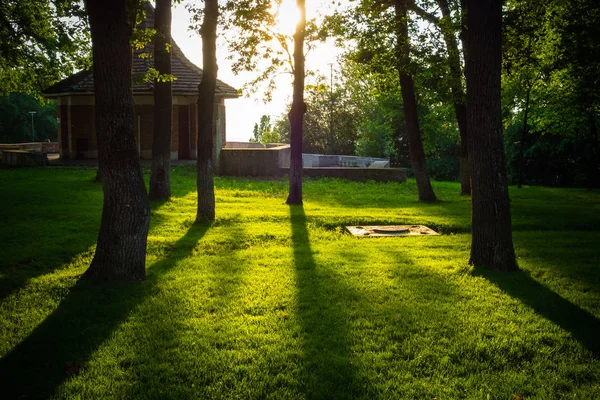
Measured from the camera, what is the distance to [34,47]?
1961 cm

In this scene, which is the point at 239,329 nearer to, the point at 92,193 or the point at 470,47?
the point at 470,47

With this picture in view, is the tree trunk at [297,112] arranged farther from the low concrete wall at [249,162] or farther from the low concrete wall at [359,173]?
the low concrete wall at [359,173]

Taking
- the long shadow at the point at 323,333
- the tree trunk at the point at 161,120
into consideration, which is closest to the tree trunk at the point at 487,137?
the long shadow at the point at 323,333

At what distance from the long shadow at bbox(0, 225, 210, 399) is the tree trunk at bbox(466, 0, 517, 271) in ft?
16.2

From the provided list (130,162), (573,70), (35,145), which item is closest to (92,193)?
(130,162)

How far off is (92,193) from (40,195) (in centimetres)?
142

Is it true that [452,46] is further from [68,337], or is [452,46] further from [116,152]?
[68,337]

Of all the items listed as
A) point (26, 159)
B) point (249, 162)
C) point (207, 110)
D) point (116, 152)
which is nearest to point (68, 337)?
point (116, 152)

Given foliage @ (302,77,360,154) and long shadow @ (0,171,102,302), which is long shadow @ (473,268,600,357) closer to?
long shadow @ (0,171,102,302)

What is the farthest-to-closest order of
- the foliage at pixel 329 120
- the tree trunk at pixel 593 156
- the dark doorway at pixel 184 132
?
the foliage at pixel 329 120 < the dark doorway at pixel 184 132 < the tree trunk at pixel 593 156

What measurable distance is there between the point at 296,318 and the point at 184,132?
2512cm

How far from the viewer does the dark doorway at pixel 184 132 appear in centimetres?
2897

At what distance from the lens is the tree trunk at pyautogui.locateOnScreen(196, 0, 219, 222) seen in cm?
1153

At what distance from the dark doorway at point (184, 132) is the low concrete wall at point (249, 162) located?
6.29m
